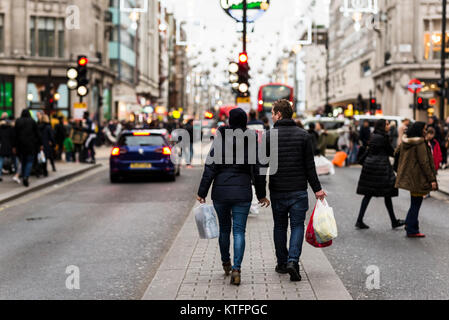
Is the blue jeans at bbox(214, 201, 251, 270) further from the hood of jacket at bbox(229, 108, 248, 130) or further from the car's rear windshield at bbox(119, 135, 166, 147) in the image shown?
the car's rear windshield at bbox(119, 135, 166, 147)

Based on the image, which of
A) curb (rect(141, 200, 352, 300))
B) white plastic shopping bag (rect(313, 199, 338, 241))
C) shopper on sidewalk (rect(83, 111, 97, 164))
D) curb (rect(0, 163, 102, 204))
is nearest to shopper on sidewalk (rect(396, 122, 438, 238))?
curb (rect(141, 200, 352, 300))

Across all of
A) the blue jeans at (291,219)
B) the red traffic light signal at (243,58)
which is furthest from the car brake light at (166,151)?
the blue jeans at (291,219)

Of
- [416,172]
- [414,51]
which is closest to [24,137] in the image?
[416,172]

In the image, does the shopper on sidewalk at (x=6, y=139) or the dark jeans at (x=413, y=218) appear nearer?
the dark jeans at (x=413, y=218)

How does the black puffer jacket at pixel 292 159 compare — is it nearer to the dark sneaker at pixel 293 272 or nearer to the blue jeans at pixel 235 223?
the blue jeans at pixel 235 223

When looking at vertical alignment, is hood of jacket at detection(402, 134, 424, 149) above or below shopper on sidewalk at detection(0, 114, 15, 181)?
above

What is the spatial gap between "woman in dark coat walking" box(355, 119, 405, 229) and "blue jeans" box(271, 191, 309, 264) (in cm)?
407

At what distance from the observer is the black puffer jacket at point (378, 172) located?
11.4 metres

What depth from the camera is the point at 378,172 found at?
37.4 feet

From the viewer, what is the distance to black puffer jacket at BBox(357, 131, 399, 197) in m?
11.4

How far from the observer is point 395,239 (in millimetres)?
10383

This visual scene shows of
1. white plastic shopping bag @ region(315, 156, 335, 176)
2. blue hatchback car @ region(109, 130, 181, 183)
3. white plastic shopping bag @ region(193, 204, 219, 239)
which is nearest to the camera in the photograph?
white plastic shopping bag @ region(193, 204, 219, 239)

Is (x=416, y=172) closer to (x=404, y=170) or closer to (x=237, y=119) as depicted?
(x=404, y=170)

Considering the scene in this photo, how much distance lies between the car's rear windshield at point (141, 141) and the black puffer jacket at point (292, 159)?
13.3 meters
